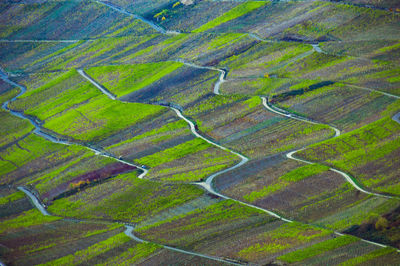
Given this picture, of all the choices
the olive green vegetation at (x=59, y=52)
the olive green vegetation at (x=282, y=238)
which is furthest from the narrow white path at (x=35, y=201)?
the olive green vegetation at (x=59, y=52)

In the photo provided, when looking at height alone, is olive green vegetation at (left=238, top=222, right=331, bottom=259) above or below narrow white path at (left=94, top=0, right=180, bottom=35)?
A: below

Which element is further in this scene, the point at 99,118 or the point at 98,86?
the point at 98,86

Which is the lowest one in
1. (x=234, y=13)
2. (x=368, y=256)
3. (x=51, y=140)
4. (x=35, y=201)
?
(x=35, y=201)

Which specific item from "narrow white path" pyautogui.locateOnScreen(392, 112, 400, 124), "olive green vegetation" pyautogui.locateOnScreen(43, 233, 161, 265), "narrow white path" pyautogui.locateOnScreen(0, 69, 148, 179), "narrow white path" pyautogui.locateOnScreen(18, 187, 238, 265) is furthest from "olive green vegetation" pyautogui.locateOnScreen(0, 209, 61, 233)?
"narrow white path" pyautogui.locateOnScreen(392, 112, 400, 124)

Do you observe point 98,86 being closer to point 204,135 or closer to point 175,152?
point 204,135

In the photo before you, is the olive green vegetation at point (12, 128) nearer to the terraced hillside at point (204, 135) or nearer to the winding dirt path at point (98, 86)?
the terraced hillside at point (204, 135)

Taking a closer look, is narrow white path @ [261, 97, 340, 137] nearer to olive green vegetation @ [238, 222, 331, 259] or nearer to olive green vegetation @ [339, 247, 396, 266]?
olive green vegetation @ [238, 222, 331, 259]

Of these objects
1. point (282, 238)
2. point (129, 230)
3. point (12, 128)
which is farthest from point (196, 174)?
point (12, 128)
